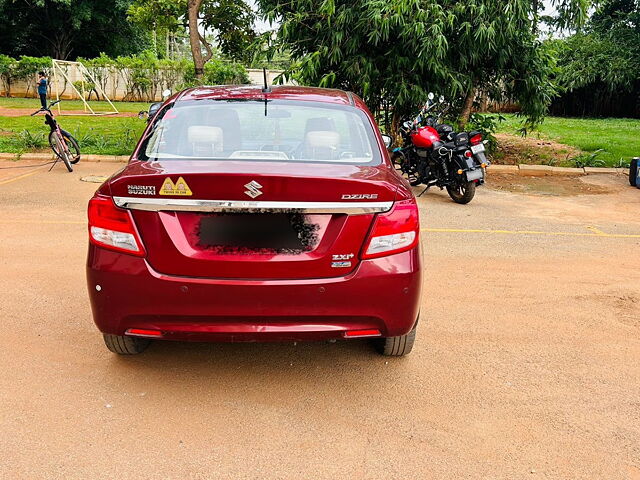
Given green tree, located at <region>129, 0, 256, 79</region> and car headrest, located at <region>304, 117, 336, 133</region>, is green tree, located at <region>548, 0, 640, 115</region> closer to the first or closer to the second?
green tree, located at <region>129, 0, 256, 79</region>

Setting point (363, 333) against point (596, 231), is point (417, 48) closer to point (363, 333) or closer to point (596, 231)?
point (596, 231)

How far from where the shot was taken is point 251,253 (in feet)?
10.1

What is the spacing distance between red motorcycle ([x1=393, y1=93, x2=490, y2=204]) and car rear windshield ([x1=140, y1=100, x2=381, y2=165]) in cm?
502

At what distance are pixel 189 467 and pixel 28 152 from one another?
Answer: 39.2 feet

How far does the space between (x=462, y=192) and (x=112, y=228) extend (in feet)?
22.9

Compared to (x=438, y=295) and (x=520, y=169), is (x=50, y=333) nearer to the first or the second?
(x=438, y=295)

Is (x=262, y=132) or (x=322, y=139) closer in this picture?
(x=322, y=139)

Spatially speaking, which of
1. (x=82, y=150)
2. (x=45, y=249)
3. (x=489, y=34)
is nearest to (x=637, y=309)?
(x=45, y=249)

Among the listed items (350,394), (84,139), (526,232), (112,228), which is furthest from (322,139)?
(84,139)

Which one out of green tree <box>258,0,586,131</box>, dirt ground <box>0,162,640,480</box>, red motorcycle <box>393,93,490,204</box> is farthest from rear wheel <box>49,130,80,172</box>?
dirt ground <box>0,162,640,480</box>

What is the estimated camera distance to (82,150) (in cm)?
1337

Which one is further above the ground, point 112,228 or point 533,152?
point 112,228

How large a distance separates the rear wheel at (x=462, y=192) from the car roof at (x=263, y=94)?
4.82 m

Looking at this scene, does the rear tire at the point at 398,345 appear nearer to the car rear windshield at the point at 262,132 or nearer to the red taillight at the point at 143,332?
the car rear windshield at the point at 262,132
